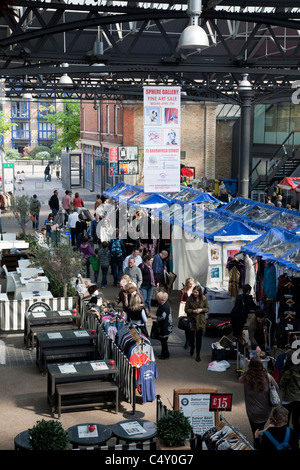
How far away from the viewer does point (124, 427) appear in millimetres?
8273

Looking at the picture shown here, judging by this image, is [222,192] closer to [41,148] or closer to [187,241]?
[187,241]

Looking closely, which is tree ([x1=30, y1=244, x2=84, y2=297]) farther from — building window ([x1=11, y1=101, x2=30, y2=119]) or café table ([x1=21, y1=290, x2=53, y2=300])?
building window ([x1=11, y1=101, x2=30, y2=119])

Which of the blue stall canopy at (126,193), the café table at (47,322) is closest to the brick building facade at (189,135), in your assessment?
the blue stall canopy at (126,193)

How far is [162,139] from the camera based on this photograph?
599 inches

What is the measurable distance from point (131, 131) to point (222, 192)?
9.38 m

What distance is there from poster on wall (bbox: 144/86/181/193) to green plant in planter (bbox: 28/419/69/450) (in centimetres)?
849

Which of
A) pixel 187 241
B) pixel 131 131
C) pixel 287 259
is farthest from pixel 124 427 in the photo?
pixel 131 131

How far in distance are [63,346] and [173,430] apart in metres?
4.75

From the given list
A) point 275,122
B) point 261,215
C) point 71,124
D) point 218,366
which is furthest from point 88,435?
point 71,124

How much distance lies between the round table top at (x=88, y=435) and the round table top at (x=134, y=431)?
0.40 ft

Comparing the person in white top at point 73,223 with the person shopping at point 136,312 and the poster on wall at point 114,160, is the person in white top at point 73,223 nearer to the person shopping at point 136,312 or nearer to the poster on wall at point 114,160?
the person shopping at point 136,312

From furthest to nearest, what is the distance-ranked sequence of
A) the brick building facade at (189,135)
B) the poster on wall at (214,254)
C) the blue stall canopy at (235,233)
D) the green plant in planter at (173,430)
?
the brick building facade at (189,135) < the poster on wall at (214,254) < the blue stall canopy at (235,233) < the green plant in planter at (173,430)

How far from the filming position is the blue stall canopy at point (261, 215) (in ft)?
54.2

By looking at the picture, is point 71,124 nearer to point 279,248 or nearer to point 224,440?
point 279,248
